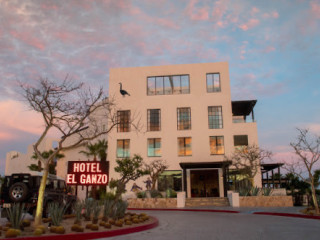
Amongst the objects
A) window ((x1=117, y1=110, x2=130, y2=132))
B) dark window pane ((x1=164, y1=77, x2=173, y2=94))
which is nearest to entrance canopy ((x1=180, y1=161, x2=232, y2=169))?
window ((x1=117, y1=110, x2=130, y2=132))

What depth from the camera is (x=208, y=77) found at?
123 feet

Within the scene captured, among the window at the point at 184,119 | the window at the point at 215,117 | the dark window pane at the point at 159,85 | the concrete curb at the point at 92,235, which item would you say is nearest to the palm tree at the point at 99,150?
the dark window pane at the point at 159,85

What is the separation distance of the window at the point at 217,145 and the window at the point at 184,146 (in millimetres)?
2466

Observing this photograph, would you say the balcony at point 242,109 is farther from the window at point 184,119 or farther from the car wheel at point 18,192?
the car wheel at point 18,192

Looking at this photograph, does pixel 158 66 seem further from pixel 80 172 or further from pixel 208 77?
pixel 80 172

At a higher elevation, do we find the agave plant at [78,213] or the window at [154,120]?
the window at [154,120]

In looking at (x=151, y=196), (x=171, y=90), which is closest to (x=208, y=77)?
(x=171, y=90)

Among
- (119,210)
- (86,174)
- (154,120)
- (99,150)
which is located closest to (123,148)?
(154,120)

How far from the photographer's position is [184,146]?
36.0 meters

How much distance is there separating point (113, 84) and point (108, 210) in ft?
90.1

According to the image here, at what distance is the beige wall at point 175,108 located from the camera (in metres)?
35.4

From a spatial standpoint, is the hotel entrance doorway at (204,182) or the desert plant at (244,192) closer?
the desert plant at (244,192)

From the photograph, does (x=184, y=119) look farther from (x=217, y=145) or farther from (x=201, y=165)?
(x=201, y=165)

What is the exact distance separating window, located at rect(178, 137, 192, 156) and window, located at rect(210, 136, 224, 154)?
247cm
